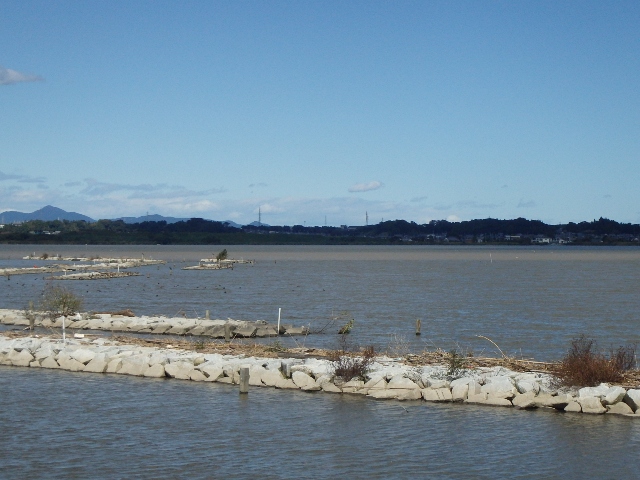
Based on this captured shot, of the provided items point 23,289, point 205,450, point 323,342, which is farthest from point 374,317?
point 23,289

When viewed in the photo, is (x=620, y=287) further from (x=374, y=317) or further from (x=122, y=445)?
(x=122, y=445)

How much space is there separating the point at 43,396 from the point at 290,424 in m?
5.98

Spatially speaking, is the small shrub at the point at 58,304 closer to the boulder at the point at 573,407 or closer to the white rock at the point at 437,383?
the white rock at the point at 437,383

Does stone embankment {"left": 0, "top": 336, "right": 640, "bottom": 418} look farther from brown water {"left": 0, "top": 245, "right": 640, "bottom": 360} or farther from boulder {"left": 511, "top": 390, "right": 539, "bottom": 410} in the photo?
brown water {"left": 0, "top": 245, "right": 640, "bottom": 360}

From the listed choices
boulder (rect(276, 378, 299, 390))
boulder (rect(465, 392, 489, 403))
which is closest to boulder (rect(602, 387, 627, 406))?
boulder (rect(465, 392, 489, 403))

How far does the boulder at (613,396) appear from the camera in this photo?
16.0 m

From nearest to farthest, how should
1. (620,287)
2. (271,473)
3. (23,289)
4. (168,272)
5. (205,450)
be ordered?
(271,473) < (205,450) < (23,289) < (620,287) < (168,272)

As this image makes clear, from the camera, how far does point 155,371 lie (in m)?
20.5

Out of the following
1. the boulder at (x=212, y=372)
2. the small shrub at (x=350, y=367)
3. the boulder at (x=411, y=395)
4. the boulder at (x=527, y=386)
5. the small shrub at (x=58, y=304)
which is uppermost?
the small shrub at (x=58, y=304)

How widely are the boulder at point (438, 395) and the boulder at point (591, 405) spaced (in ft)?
8.52

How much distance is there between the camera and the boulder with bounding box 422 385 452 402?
17328mm

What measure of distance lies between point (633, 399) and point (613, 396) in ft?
1.17

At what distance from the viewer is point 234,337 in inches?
1118

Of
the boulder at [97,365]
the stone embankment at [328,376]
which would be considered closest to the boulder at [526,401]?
the stone embankment at [328,376]
